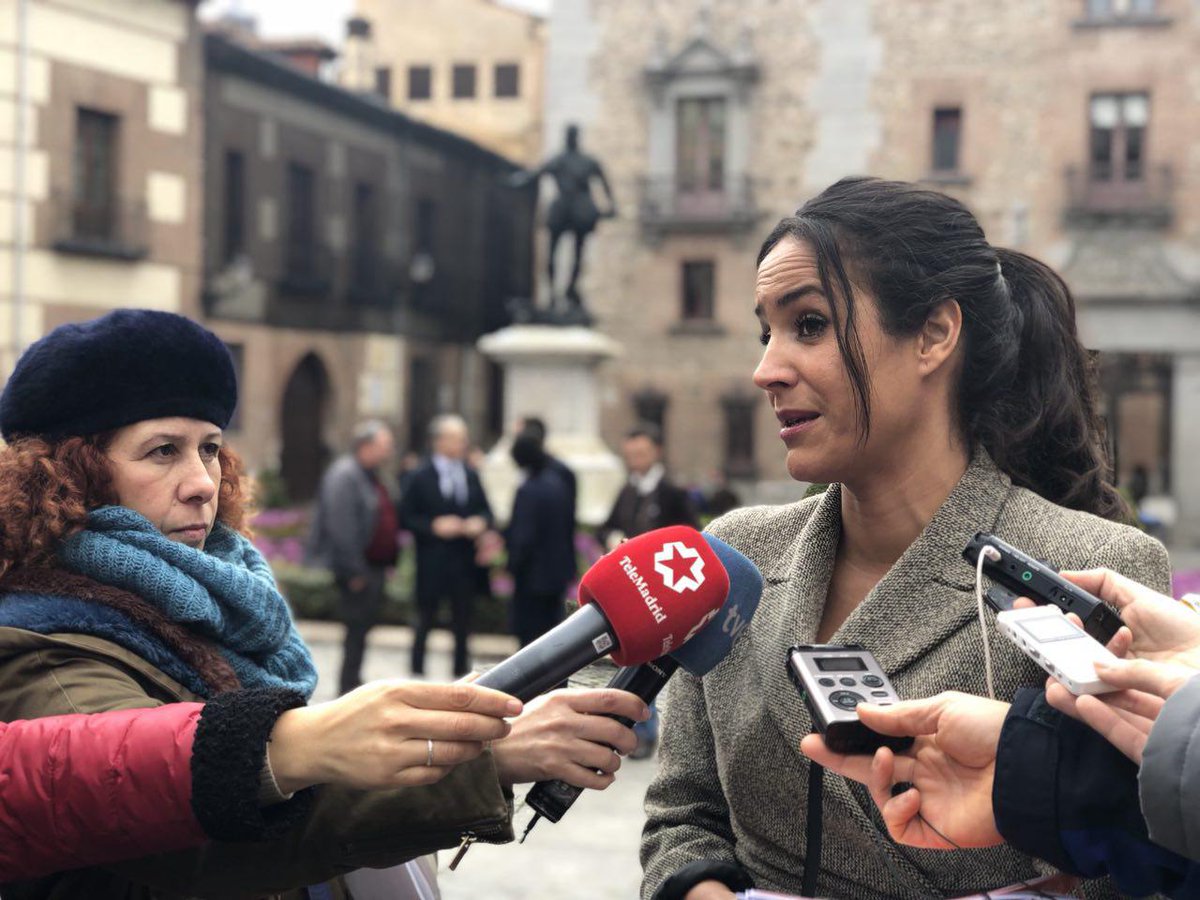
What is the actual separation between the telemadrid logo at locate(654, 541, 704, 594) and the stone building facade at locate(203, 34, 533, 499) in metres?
21.7

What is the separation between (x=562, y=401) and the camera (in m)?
15.3

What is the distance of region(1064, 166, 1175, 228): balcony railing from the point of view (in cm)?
2473

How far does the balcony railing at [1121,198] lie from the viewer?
24.7 meters

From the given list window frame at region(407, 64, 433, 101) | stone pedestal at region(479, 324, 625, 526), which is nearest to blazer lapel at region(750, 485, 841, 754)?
stone pedestal at region(479, 324, 625, 526)

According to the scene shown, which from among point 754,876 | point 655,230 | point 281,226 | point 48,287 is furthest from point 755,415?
point 754,876

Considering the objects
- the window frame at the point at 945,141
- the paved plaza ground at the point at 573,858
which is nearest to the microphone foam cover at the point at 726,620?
the paved plaza ground at the point at 573,858

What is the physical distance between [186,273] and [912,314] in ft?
69.4

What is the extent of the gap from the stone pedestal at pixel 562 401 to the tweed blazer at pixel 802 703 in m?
12.5

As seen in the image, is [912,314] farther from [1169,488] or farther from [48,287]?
[1169,488]

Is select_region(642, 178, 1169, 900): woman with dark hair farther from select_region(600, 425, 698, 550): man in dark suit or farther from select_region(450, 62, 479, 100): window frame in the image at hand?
select_region(450, 62, 479, 100): window frame

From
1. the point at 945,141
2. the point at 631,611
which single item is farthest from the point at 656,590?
the point at 945,141

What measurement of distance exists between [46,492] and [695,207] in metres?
25.4

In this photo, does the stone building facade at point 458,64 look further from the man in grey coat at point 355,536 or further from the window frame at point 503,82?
the man in grey coat at point 355,536

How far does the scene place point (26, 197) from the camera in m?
19.1
